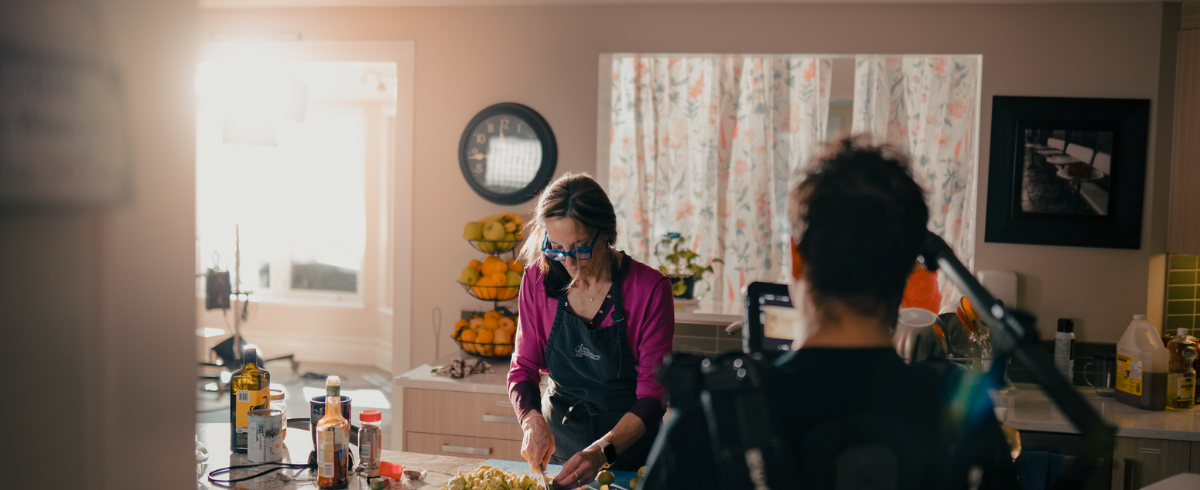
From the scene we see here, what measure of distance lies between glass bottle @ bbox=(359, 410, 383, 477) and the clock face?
73.4 inches

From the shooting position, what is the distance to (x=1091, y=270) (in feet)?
9.98

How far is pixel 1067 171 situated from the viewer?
9.87 ft

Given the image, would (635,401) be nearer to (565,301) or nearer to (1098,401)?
(565,301)

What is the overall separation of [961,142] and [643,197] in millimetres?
1650

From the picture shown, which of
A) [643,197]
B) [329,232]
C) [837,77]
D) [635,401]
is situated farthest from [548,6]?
[329,232]

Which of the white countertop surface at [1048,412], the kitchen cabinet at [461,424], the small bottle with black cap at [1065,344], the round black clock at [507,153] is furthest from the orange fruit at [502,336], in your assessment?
the small bottle with black cap at [1065,344]

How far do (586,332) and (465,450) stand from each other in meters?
1.09

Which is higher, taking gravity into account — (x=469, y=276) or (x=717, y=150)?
(x=717, y=150)

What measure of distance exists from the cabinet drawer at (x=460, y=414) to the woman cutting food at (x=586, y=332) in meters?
0.68

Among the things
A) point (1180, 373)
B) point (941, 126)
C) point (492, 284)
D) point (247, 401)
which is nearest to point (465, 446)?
point (492, 284)

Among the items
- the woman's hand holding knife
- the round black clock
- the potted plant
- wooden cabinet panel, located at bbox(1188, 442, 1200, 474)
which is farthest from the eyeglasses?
wooden cabinet panel, located at bbox(1188, 442, 1200, 474)

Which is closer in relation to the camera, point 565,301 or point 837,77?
point 565,301

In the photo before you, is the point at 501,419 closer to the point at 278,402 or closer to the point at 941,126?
the point at 278,402

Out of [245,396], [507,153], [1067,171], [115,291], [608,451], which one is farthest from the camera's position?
[507,153]
